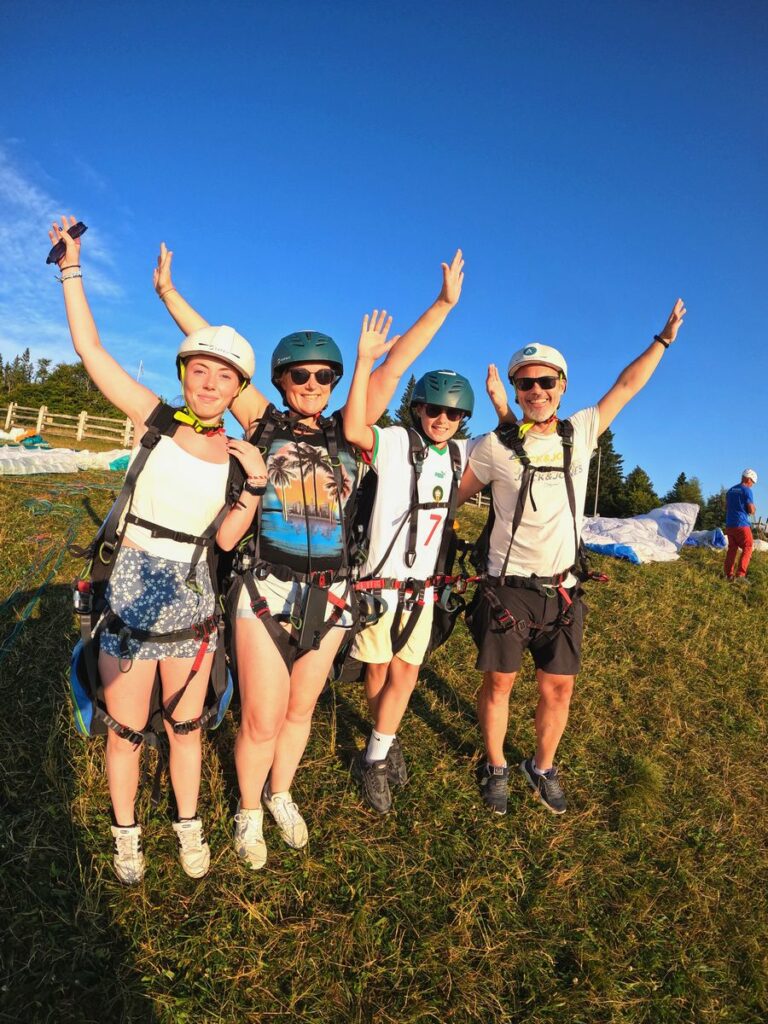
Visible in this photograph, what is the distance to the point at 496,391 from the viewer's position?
15.1 feet

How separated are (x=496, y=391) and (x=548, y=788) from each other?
11.4 ft

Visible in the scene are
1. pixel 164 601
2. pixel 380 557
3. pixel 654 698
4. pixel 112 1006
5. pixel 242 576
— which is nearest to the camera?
pixel 112 1006

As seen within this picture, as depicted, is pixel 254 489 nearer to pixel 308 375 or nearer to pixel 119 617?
pixel 308 375

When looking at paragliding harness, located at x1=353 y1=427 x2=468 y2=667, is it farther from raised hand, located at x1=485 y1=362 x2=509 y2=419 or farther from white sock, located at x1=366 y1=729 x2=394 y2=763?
white sock, located at x1=366 y1=729 x2=394 y2=763

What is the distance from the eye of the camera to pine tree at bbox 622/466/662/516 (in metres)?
61.2

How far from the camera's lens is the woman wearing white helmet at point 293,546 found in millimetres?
3424

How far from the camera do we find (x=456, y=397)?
4.25m

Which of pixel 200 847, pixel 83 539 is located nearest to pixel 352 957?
pixel 200 847

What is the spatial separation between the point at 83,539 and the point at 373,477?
755 centimetres

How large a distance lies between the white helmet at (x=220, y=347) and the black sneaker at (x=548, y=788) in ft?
13.7

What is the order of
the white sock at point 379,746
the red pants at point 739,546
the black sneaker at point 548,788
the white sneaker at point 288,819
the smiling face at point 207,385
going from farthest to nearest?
1. the red pants at point 739,546
2. the black sneaker at point 548,788
3. the white sock at point 379,746
4. the white sneaker at point 288,819
5. the smiling face at point 207,385

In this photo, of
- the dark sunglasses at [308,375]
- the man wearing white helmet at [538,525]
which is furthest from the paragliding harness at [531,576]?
the dark sunglasses at [308,375]

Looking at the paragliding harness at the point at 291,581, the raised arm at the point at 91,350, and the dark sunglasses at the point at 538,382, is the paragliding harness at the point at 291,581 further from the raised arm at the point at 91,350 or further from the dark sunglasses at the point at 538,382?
the dark sunglasses at the point at 538,382

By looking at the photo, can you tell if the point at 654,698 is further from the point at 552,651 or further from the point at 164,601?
the point at 164,601
